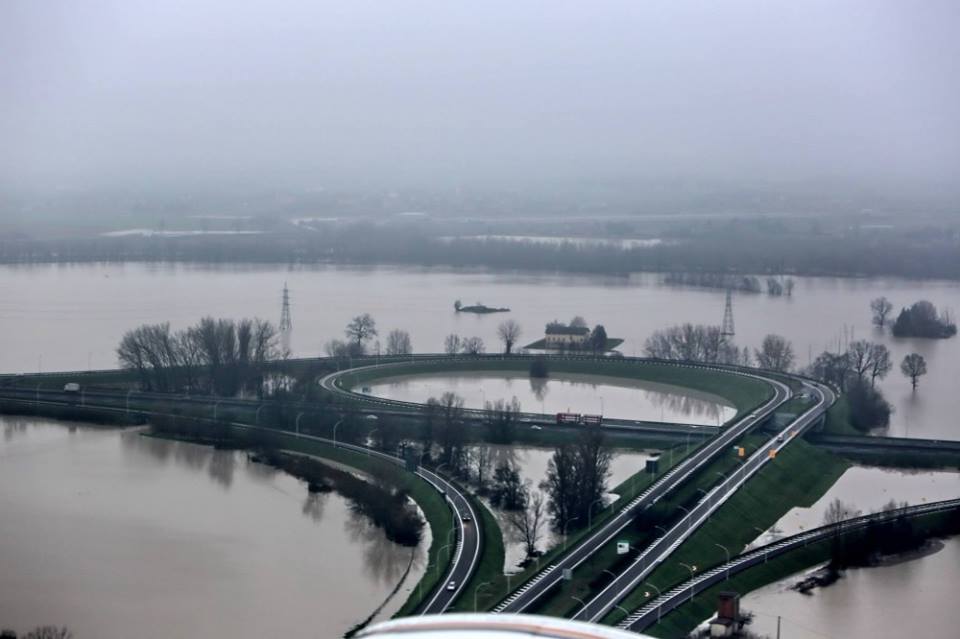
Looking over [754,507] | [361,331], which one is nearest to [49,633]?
[754,507]

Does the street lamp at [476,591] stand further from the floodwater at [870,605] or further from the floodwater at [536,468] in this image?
the floodwater at [870,605]

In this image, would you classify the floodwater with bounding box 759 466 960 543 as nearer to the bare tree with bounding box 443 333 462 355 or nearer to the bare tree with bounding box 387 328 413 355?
the bare tree with bounding box 443 333 462 355

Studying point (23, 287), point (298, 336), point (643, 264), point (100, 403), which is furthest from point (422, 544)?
point (643, 264)

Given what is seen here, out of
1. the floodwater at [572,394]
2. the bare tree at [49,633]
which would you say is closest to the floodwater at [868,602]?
the bare tree at [49,633]

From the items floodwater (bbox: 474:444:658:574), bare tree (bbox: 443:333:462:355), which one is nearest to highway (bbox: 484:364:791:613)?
floodwater (bbox: 474:444:658:574)

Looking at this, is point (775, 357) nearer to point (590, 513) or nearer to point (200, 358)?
point (200, 358)

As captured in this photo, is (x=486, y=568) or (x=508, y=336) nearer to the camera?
(x=486, y=568)

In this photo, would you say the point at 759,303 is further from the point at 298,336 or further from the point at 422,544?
the point at 422,544
